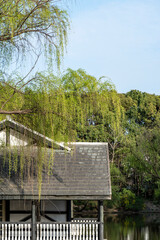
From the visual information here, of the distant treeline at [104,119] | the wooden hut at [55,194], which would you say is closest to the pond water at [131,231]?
the distant treeline at [104,119]

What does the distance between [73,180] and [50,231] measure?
1.69 m

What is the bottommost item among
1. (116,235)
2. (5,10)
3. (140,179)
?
(116,235)

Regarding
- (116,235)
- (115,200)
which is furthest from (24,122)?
(115,200)

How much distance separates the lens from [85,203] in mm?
31312

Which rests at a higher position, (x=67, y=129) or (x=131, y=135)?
(x=131, y=135)

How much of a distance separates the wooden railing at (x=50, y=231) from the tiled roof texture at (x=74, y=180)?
0.79m

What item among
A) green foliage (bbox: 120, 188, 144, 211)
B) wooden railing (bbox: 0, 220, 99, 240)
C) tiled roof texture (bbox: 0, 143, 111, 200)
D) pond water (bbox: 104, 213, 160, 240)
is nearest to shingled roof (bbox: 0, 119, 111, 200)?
tiled roof texture (bbox: 0, 143, 111, 200)

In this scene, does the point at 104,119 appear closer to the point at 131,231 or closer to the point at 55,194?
the point at 55,194

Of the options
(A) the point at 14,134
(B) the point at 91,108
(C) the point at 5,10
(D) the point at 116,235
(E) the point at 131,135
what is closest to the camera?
(C) the point at 5,10

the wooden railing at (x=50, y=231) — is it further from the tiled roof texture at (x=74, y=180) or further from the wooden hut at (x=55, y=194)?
the tiled roof texture at (x=74, y=180)

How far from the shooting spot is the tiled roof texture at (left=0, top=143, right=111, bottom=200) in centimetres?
1232

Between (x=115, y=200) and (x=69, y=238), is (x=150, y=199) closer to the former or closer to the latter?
(x=115, y=200)

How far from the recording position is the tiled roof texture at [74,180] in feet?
40.4

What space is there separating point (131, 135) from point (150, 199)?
554 centimetres
